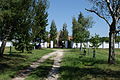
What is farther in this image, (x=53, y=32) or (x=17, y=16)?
(x=53, y=32)

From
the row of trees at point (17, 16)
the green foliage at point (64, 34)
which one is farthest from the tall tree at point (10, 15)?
the green foliage at point (64, 34)

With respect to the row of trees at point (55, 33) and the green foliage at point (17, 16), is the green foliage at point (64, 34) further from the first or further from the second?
the green foliage at point (17, 16)

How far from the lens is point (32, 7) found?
23625mm

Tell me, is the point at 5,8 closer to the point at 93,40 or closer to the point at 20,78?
the point at 20,78

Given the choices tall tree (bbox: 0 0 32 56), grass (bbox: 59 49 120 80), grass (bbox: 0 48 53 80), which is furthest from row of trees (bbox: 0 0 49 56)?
grass (bbox: 59 49 120 80)

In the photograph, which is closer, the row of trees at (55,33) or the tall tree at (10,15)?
the tall tree at (10,15)

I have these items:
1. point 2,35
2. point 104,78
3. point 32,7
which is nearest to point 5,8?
point 2,35

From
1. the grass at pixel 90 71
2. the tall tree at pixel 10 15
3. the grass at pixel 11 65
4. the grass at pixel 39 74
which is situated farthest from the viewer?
the tall tree at pixel 10 15

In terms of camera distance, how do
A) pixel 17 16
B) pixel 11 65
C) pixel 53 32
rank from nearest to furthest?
pixel 11 65
pixel 17 16
pixel 53 32

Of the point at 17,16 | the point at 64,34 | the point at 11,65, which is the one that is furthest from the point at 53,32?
the point at 11,65

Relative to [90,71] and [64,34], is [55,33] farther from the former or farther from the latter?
[90,71]

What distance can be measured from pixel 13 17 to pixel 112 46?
28.3 ft

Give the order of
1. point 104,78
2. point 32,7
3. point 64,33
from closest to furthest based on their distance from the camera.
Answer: point 104,78
point 32,7
point 64,33

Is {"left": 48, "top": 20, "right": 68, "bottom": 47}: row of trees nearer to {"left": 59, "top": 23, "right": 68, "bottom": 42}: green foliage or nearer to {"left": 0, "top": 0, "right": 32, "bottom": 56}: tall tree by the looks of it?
{"left": 59, "top": 23, "right": 68, "bottom": 42}: green foliage
